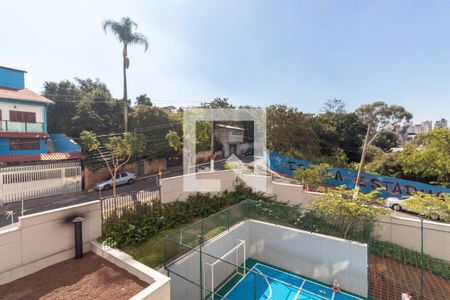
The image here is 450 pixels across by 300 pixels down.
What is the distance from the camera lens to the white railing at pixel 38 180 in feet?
42.9

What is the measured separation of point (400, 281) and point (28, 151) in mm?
23926

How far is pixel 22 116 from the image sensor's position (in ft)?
58.0

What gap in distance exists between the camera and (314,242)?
349 inches

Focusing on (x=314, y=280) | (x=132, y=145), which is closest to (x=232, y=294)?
(x=314, y=280)

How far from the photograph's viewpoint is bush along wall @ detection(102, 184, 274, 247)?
7.18 m

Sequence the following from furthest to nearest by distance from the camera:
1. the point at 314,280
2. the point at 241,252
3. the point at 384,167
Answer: the point at 384,167, the point at 241,252, the point at 314,280

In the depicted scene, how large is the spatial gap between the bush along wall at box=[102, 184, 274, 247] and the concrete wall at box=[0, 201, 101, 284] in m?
0.79

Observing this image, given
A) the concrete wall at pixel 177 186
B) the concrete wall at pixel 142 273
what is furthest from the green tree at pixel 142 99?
the concrete wall at pixel 142 273

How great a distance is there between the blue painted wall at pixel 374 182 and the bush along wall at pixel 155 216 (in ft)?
32.6

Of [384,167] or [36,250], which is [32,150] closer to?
[36,250]

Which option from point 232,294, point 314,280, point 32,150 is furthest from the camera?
point 32,150

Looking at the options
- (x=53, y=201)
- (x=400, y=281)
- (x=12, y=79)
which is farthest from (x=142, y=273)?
(x=12, y=79)

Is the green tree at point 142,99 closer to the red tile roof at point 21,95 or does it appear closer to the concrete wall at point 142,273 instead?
the red tile roof at point 21,95

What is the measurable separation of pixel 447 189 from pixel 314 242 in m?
12.9
